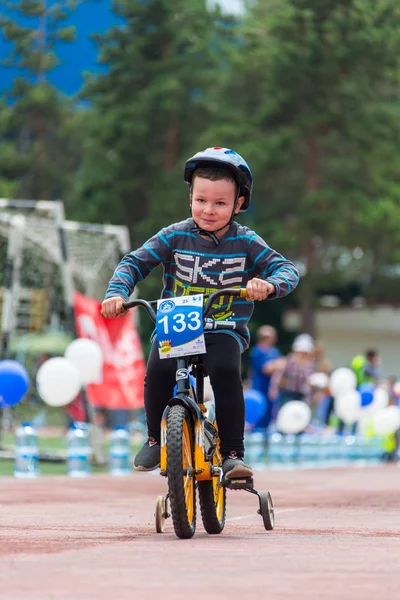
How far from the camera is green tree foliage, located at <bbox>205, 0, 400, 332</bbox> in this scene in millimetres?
37156

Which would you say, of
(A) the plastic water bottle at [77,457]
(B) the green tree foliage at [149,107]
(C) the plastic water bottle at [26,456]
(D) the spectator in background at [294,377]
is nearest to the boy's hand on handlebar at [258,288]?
(C) the plastic water bottle at [26,456]

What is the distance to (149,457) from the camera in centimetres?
667

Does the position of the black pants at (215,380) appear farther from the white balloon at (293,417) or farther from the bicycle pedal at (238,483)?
the white balloon at (293,417)

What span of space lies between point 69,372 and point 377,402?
25.6ft

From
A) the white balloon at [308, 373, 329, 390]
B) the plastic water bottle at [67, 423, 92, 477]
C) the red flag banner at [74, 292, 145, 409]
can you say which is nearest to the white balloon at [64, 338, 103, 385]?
the red flag banner at [74, 292, 145, 409]

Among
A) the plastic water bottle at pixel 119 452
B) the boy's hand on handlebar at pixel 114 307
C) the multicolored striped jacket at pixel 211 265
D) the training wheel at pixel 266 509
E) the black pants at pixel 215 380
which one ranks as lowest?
the training wheel at pixel 266 509

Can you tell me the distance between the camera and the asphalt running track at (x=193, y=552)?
447 centimetres

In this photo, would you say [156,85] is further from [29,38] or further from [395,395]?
[395,395]

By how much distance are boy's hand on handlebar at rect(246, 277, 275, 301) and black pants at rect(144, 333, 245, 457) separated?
13.3 inches

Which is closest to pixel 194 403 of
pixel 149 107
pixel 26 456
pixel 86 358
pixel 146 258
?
pixel 146 258

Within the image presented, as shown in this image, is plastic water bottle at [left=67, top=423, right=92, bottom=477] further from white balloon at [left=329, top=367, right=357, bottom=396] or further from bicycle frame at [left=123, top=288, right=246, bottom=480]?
bicycle frame at [left=123, top=288, right=246, bottom=480]

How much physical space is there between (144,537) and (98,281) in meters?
11.1

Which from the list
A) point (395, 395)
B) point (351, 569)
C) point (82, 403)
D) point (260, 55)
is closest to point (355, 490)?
point (82, 403)

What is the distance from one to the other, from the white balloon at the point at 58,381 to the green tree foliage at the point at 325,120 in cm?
2270
